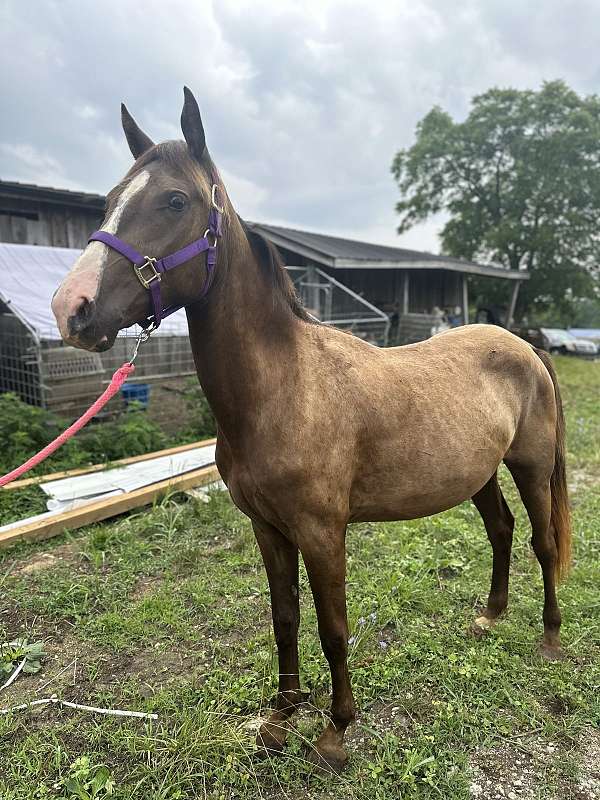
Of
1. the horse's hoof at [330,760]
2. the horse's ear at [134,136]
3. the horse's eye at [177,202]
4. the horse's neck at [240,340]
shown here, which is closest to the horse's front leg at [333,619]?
the horse's hoof at [330,760]

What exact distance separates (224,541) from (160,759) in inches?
74.1

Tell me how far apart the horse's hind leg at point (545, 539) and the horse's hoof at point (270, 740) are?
57.8 inches

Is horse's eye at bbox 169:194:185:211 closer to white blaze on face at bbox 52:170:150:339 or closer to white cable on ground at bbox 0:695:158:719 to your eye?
white blaze on face at bbox 52:170:150:339

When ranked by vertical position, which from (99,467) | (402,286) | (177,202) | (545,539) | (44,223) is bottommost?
(99,467)

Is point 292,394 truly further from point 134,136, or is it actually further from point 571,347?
point 571,347

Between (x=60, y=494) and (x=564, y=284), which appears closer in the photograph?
(x=60, y=494)

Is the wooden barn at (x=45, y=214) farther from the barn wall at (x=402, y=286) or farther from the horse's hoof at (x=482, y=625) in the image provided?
the horse's hoof at (x=482, y=625)

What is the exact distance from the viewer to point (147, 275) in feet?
4.26

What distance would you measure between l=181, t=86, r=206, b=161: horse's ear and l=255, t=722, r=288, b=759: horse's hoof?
2202mm

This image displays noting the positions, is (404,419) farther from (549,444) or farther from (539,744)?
(539,744)

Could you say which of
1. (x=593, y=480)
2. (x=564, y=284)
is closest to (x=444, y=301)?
(x=564, y=284)

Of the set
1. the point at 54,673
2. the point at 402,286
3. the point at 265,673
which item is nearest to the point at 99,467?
the point at 54,673

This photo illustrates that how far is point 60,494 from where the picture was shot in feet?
13.7

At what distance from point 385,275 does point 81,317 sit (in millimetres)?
13819
